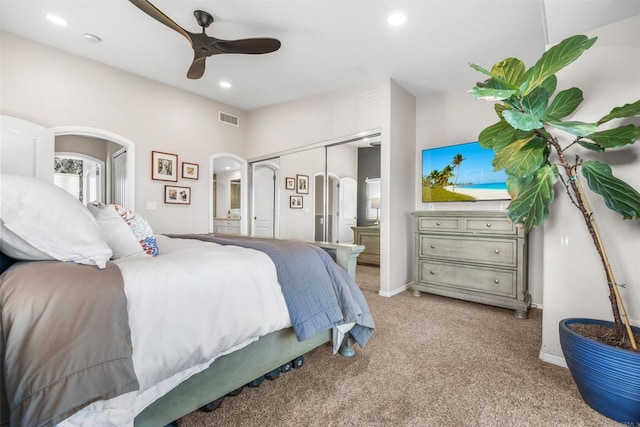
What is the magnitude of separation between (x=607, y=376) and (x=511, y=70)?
1.68 meters

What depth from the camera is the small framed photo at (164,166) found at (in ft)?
12.8

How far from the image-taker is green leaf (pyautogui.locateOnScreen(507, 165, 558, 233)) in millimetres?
1647

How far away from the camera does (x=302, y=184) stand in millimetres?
4645

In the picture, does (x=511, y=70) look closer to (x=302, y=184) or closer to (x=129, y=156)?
(x=302, y=184)

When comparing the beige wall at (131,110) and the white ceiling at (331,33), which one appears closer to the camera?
the white ceiling at (331,33)

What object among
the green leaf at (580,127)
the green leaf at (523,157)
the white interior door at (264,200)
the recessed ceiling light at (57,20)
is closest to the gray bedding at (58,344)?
the green leaf at (523,157)

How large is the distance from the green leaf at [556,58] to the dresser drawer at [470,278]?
212cm

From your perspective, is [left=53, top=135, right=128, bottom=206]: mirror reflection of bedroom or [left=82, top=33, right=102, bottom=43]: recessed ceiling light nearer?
[left=82, top=33, right=102, bottom=43]: recessed ceiling light

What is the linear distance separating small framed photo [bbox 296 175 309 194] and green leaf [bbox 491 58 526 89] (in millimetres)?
3124

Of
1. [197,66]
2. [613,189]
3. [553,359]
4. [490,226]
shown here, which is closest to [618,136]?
[613,189]

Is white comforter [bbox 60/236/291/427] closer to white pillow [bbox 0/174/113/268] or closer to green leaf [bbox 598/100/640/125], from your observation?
white pillow [bbox 0/174/113/268]

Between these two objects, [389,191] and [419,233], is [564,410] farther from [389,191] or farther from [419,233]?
[389,191]

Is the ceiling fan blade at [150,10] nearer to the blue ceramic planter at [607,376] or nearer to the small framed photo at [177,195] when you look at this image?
the small framed photo at [177,195]

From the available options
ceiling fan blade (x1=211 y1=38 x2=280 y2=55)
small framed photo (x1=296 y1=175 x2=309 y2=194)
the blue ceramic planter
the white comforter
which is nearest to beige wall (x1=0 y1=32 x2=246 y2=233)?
small framed photo (x1=296 y1=175 x2=309 y2=194)
